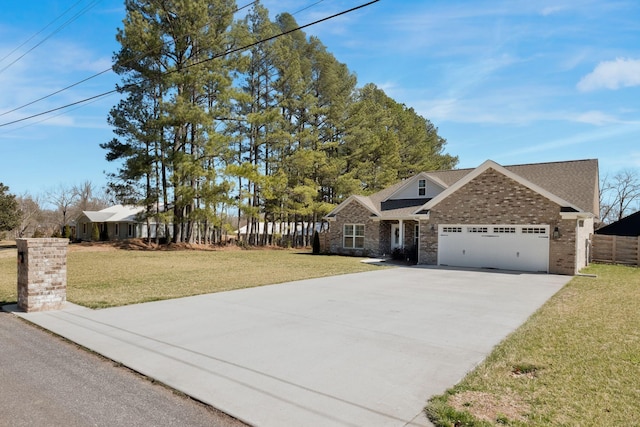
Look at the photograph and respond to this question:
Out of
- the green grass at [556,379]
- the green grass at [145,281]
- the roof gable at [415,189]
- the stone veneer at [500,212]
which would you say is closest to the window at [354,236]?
the roof gable at [415,189]

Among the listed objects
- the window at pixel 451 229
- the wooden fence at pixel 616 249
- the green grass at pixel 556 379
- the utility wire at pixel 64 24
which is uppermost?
the utility wire at pixel 64 24

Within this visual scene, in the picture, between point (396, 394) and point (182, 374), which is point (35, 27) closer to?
point (182, 374)

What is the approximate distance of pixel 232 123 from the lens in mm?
30328

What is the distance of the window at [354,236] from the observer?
24547 millimetres

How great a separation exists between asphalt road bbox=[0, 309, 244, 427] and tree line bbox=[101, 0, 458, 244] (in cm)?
1834

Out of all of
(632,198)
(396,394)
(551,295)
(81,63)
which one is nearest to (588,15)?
(551,295)

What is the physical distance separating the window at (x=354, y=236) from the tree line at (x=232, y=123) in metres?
6.99

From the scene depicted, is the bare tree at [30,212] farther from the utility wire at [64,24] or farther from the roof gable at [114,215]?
the utility wire at [64,24]

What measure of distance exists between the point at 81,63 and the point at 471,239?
16727mm

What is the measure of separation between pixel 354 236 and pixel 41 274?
18.7 m

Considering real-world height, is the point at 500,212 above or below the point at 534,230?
above

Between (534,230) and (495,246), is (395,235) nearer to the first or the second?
(495,246)

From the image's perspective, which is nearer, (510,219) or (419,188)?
(510,219)

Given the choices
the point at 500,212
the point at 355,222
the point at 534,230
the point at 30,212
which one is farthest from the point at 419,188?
the point at 30,212
